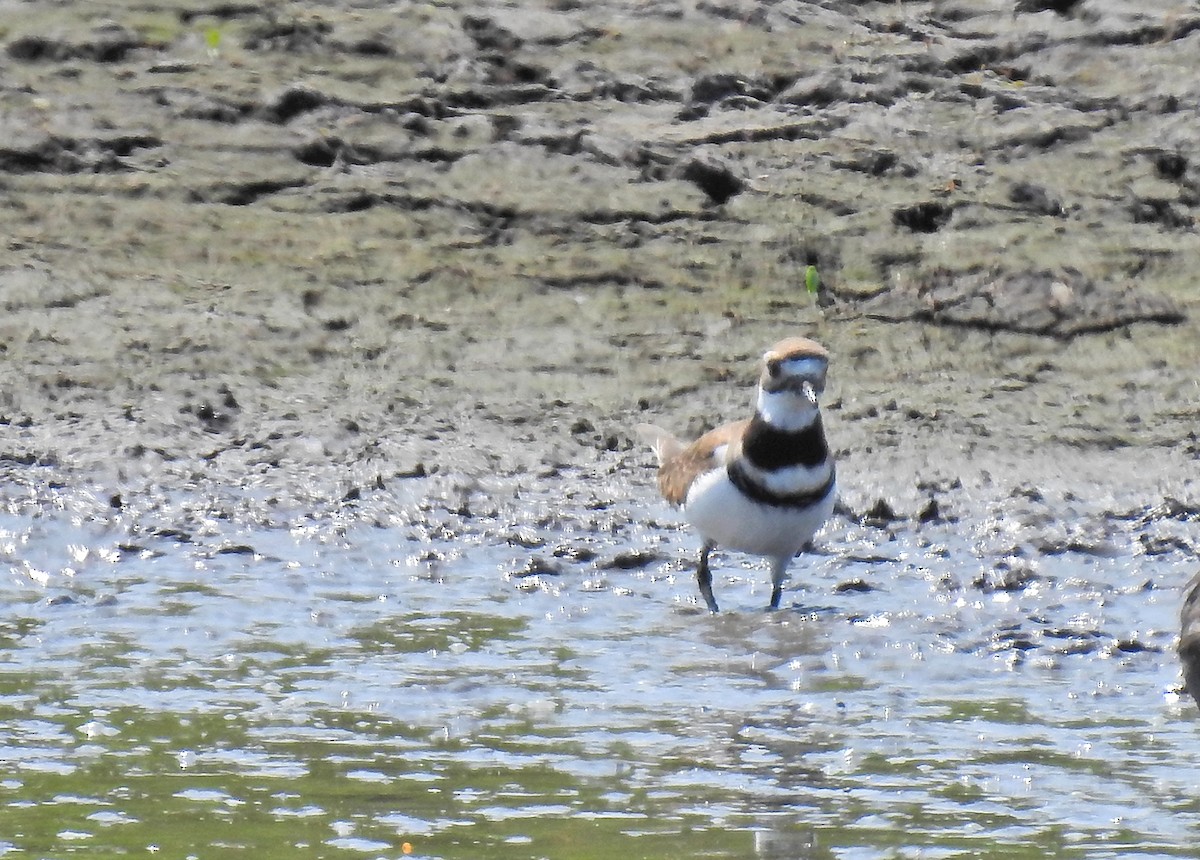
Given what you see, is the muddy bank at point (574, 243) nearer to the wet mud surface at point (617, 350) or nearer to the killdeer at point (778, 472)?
the wet mud surface at point (617, 350)

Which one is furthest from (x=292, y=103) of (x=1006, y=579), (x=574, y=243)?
(x=1006, y=579)

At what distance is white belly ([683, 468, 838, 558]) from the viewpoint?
7188 millimetres

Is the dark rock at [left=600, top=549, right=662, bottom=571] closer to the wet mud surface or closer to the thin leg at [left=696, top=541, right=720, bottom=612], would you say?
the wet mud surface

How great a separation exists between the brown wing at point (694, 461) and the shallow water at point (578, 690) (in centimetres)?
26

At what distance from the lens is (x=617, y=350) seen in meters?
9.95

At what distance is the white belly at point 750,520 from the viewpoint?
23.6 feet

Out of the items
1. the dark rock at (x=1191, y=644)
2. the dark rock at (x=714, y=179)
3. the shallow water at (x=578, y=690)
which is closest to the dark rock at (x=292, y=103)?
the dark rock at (x=714, y=179)

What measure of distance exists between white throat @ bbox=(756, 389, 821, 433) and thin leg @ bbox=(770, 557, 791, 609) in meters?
0.48

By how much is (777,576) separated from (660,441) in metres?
1.26

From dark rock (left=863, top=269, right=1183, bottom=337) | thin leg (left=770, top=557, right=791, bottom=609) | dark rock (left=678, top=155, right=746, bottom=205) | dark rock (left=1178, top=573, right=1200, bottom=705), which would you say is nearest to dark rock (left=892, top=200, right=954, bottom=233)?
dark rock (left=863, top=269, right=1183, bottom=337)

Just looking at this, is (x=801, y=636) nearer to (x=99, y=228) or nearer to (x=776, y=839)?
(x=776, y=839)

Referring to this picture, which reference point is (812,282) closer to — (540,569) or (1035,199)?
(1035,199)

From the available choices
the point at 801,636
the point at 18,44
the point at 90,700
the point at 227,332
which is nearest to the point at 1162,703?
the point at 801,636

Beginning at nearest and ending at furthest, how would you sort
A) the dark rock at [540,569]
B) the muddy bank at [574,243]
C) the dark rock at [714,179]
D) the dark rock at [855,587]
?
the dark rock at [855,587] < the dark rock at [540,569] < the muddy bank at [574,243] < the dark rock at [714,179]
